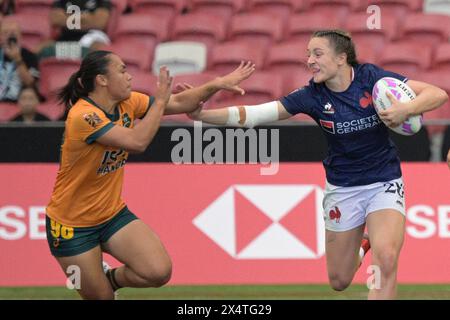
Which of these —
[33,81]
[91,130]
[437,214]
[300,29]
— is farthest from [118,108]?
[300,29]

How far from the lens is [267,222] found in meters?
11.6

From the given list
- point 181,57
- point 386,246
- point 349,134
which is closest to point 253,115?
point 349,134

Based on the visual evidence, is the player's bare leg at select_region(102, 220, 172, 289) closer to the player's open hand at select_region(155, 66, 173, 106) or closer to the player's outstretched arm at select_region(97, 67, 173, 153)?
the player's outstretched arm at select_region(97, 67, 173, 153)

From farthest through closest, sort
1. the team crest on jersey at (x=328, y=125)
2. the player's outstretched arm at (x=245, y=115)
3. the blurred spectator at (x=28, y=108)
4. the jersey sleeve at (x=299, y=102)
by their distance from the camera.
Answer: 1. the blurred spectator at (x=28, y=108)
2. the player's outstretched arm at (x=245, y=115)
3. the jersey sleeve at (x=299, y=102)
4. the team crest on jersey at (x=328, y=125)

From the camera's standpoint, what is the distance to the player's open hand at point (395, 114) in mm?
7926

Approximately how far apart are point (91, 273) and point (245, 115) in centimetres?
166

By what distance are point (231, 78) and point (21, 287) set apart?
3973 mm

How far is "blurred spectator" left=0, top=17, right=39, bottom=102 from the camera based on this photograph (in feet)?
45.5

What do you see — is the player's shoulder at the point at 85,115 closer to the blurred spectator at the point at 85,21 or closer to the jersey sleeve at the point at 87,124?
the jersey sleeve at the point at 87,124

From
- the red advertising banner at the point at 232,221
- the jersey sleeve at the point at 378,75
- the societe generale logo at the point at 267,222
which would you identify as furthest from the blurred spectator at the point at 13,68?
the jersey sleeve at the point at 378,75

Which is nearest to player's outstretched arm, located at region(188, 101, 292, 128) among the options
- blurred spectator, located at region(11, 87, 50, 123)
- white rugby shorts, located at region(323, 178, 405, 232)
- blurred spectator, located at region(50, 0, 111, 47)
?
white rugby shorts, located at region(323, 178, 405, 232)

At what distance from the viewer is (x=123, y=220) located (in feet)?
27.9

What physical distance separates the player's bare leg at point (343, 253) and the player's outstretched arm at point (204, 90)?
1332 mm

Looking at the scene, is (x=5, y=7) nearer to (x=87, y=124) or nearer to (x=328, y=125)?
(x=87, y=124)
